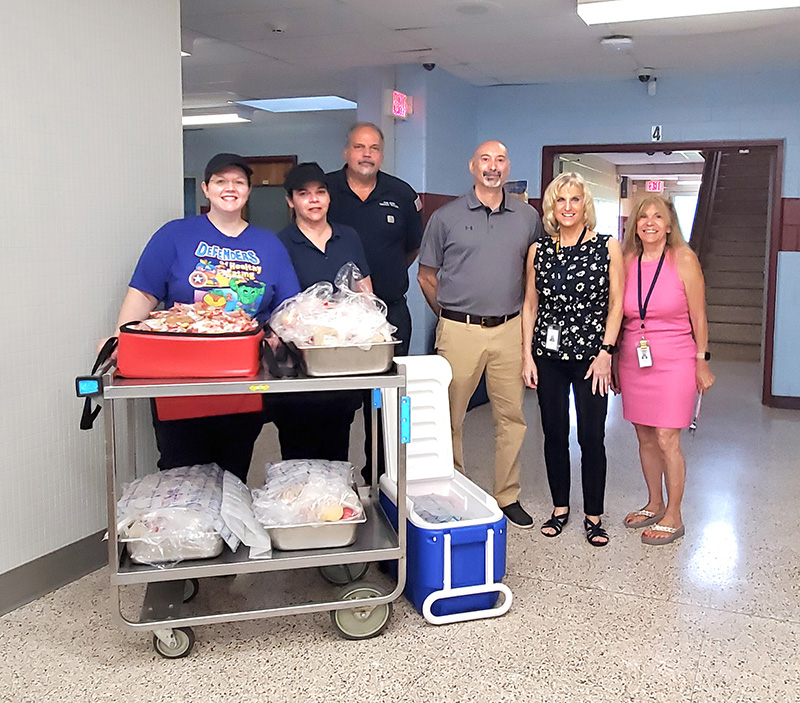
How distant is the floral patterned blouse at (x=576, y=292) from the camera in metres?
3.38

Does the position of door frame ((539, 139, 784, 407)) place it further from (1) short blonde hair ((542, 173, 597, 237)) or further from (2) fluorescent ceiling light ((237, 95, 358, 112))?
(1) short blonde hair ((542, 173, 597, 237))

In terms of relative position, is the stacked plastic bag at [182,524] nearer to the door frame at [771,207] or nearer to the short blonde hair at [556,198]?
the short blonde hair at [556,198]

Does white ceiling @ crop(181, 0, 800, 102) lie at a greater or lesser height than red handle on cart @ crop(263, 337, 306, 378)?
greater

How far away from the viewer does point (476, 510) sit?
3.04 m

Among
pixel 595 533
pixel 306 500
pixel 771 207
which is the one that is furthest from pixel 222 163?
pixel 771 207

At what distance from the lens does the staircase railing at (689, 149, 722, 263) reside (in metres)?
10.5

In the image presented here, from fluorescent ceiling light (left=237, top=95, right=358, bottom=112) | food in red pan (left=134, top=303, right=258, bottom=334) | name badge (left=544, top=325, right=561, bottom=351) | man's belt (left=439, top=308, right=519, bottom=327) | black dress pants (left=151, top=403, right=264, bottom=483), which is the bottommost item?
black dress pants (left=151, top=403, right=264, bottom=483)

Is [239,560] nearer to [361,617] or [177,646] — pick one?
[177,646]

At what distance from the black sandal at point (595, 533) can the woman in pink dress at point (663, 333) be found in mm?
172

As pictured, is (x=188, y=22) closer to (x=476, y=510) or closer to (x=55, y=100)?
(x=55, y=100)

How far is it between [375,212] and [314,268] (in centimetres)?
69

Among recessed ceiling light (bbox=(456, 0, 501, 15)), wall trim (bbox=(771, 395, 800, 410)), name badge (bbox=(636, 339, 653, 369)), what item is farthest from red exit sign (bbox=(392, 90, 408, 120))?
wall trim (bbox=(771, 395, 800, 410))

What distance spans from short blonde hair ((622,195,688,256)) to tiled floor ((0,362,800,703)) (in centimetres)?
123

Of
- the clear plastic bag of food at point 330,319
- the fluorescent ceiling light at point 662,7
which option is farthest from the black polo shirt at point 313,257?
the fluorescent ceiling light at point 662,7
